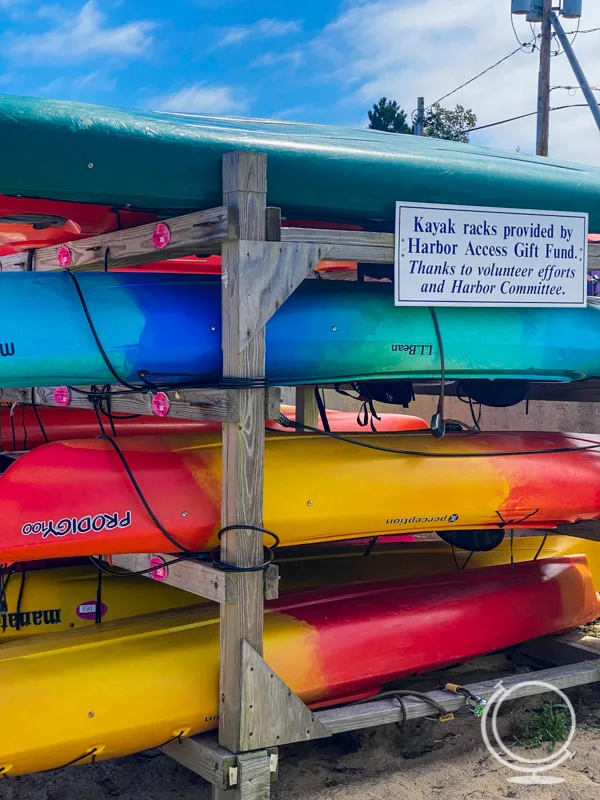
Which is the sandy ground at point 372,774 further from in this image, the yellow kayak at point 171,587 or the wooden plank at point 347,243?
the wooden plank at point 347,243

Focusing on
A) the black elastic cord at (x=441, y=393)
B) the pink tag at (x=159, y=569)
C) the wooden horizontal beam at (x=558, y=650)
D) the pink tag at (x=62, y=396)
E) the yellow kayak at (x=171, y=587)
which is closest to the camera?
the pink tag at (x=159, y=569)

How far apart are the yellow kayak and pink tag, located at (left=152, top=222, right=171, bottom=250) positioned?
5.41ft

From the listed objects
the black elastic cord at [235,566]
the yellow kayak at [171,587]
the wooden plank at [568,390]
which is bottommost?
the yellow kayak at [171,587]

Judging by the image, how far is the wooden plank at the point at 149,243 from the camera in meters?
3.02

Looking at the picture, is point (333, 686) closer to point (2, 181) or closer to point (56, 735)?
point (56, 735)

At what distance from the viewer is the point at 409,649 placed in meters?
3.83

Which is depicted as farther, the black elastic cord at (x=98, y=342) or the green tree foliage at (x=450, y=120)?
the green tree foliage at (x=450, y=120)

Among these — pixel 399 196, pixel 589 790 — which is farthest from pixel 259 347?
pixel 589 790

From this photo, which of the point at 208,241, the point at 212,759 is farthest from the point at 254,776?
the point at 208,241

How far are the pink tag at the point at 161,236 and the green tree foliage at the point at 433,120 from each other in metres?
26.2

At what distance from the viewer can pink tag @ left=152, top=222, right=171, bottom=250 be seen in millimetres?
3213

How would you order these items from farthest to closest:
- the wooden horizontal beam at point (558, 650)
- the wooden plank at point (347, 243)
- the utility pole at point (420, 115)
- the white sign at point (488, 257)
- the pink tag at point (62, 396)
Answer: the utility pole at point (420, 115), the wooden horizontal beam at point (558, 650), the pink tag at point (62, 396), the white sign at point (488, 257), the wooden plank at point (347, 243)

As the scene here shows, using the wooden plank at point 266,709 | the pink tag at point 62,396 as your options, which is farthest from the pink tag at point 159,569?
the pink tag at point 62,396

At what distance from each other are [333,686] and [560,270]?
6.19 ft
